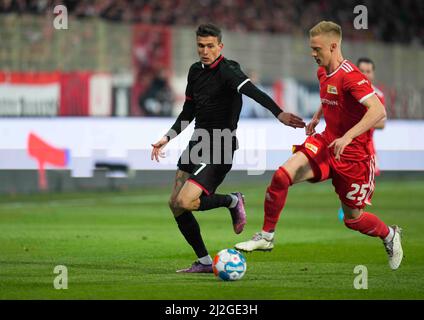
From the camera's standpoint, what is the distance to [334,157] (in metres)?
9.93

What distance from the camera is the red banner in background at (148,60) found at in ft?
75.5

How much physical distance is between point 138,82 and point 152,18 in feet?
11.4

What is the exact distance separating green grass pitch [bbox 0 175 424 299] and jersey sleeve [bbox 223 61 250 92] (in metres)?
1.85

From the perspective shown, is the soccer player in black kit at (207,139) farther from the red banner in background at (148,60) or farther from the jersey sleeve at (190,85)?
the red banner in background at (148,60)

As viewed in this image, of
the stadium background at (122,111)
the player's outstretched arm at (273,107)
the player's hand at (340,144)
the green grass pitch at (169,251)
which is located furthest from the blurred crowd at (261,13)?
the player's hand at (340,144)

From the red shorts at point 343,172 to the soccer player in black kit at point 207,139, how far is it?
2.62 ft

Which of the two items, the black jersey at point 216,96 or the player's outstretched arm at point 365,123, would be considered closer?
the player's outstretched arm at point 365,123

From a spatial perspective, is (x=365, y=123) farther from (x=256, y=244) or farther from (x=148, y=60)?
(x=148, y=60)

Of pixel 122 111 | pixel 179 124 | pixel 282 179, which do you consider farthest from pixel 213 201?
pixel 122 111

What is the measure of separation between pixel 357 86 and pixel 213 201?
1.83 meters

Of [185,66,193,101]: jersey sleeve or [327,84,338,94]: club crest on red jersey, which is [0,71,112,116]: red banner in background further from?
[327,84,338,94]: club crest on red jersey
